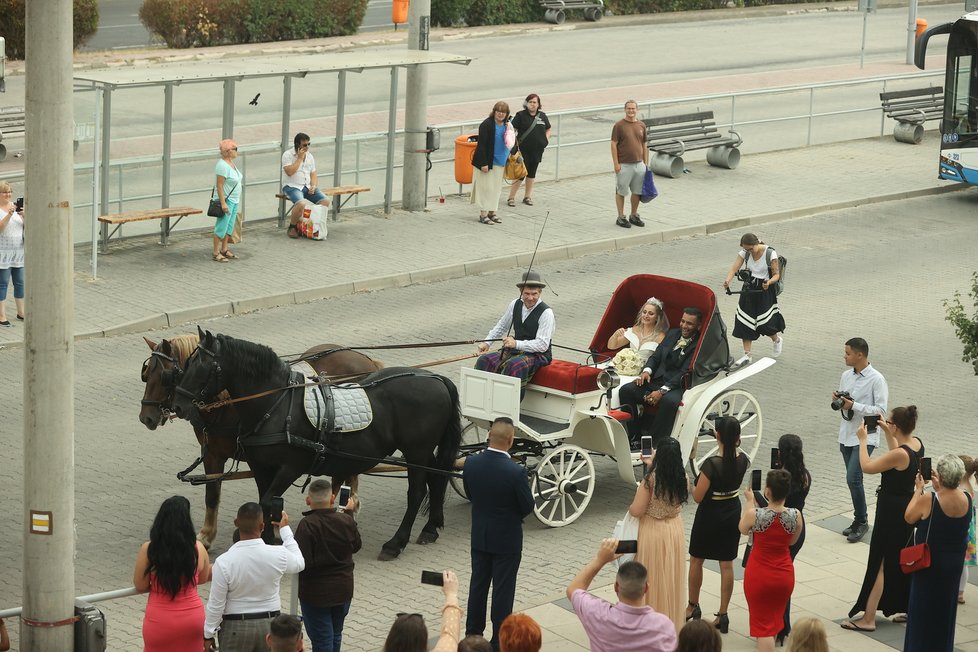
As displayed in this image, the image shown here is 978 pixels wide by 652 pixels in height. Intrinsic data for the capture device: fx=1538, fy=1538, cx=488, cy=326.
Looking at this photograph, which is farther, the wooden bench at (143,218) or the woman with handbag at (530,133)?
the woman with handbag at (530,133)

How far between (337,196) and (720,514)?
13.1m

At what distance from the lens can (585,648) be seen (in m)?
10.1

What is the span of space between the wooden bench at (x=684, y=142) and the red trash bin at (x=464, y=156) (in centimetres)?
391

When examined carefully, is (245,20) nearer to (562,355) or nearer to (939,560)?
(562,355)

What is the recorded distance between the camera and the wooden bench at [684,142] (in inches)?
1041

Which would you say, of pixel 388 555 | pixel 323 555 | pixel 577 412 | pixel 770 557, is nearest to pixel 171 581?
pixel 323 555

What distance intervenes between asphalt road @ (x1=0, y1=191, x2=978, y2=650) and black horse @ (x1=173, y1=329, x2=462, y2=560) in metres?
0.69

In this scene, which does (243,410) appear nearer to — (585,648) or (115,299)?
(585,648)

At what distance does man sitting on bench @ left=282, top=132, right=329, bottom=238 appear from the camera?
21156 mm

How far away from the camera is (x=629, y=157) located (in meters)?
22.5

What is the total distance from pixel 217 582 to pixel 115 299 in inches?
411

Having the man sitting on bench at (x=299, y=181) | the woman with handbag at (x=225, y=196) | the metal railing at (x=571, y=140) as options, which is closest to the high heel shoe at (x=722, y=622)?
the woman with handbag at (x=225, y=196)

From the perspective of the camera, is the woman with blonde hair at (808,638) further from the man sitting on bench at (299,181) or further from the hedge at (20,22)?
the hedge at (20,22)

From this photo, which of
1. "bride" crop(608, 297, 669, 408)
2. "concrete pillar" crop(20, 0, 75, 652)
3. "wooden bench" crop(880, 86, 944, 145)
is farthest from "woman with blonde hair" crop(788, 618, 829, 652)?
"wooden bench" crop(880, 86, 944, 145)
